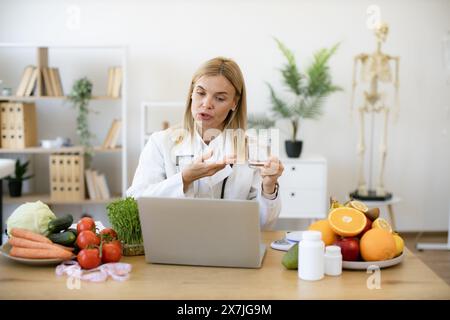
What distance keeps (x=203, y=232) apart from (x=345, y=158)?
3.46 metres

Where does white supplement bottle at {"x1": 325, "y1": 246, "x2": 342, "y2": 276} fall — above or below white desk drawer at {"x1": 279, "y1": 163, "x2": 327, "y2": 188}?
above

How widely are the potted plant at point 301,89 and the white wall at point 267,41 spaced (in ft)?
0.66

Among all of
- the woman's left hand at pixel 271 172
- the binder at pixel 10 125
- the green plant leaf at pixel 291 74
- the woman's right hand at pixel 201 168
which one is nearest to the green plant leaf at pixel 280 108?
the green plant leaf at pixel 291 74

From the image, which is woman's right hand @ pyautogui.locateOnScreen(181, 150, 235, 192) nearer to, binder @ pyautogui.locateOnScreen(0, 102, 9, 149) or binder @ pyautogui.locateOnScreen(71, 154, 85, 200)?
binder @ pyautogui.locateOnScreen(71, 154, 85, 200)

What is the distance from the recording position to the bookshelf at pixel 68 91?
4.44 m

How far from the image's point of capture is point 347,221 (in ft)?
5.53

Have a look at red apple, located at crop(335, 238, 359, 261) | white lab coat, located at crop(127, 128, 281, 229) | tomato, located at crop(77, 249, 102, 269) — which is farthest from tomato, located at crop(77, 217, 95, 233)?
red apple, located at crop(335, 238, 359, 261)

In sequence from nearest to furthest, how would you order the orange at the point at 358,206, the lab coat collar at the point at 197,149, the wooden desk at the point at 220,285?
the wooden desk at the point at 220,285 → the orange at the point at 358,206 → the lab coat collar at the point at 197,149

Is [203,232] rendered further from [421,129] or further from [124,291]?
[421,129]

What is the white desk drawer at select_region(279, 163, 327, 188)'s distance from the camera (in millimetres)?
4367

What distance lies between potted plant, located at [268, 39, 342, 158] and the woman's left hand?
8.01 ft

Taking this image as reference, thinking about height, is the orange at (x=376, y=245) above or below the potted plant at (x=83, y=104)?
below

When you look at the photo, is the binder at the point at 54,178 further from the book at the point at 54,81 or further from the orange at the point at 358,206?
the orange at the point at 358,206

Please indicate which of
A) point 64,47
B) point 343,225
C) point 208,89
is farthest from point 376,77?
point 343,225
